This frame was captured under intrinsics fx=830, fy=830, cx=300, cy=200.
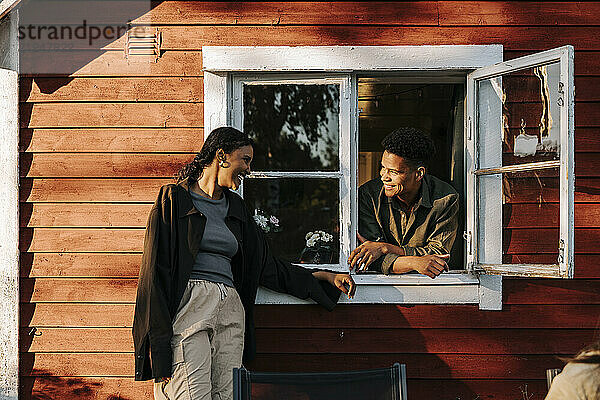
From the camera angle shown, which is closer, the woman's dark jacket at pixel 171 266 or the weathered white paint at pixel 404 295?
the woman's dark jacket at pixel 171 266

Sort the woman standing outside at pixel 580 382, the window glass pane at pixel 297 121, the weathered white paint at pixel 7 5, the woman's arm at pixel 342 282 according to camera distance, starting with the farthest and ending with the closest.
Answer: the window glass pane at pixel 297 121 < the woman's arm at pixel 342 282 < the weathered white paint at pixel 7 5 < the woman standing outside at pixel 580 382

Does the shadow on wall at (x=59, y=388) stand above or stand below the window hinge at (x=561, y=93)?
below

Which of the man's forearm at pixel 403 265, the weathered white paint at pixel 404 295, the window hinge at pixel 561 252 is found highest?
the window hinge at pixel 561 252

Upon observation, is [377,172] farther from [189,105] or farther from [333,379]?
[333,379]

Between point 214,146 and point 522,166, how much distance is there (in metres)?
1.46

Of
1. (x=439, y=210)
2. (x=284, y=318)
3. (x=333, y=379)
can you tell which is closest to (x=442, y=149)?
(x=439, y=210)

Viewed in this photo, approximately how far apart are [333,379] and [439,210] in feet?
5.35

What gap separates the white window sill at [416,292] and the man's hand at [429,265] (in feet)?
0.11

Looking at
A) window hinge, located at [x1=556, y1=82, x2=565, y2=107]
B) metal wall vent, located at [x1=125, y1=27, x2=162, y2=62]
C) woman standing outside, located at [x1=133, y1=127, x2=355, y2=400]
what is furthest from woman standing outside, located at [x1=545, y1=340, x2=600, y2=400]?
metal wall vent, located at [x1=125, y1=27, x2=162, y2=62]

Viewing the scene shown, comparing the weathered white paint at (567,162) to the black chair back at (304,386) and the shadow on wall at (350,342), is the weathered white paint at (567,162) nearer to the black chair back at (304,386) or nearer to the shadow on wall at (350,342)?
the shadow on wall at (350,342)

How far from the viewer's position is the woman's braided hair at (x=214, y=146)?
12.5ft

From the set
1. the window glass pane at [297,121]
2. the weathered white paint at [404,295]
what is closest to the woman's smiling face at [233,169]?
the window glass pane at [297,121]

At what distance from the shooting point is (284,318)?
4.23 metres

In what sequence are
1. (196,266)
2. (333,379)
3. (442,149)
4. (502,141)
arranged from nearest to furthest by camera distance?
(333,379)
(196,266)
(502,141)
(442,149)
